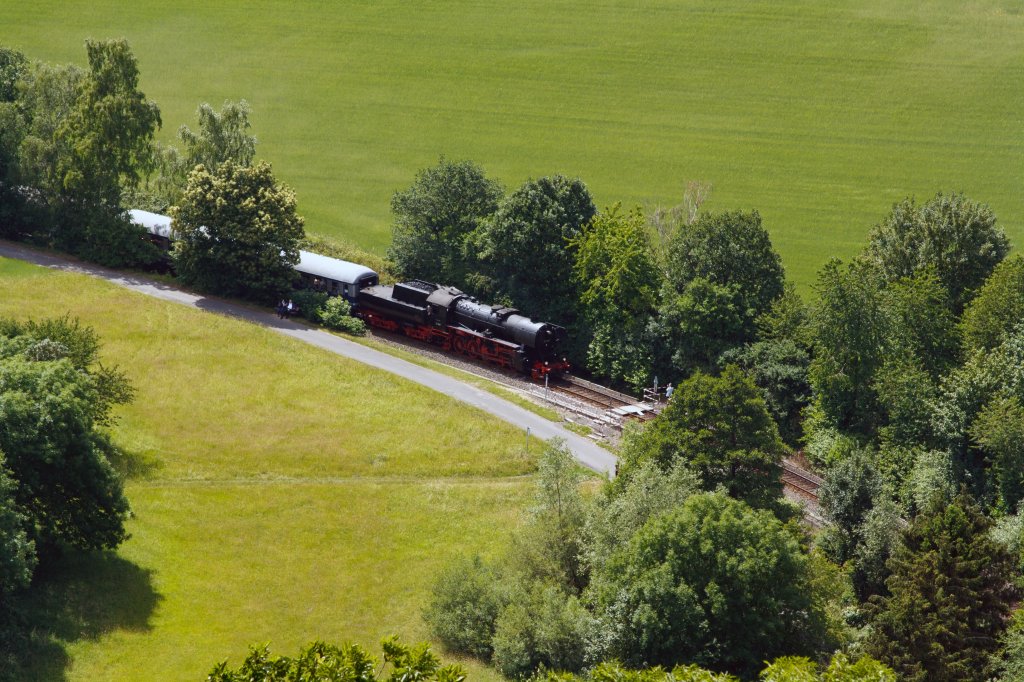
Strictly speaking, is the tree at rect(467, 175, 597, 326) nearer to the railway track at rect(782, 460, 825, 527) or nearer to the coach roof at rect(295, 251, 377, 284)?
the coach roof at rect(295, 251, 377, 284)

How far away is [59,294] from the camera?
87625 mm

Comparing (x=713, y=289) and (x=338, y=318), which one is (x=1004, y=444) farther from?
(x=338, y=318)

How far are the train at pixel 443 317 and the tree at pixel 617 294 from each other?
9.92 ft

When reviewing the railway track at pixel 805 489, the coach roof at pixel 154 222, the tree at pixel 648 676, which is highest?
the coach roof at pixel 154 222

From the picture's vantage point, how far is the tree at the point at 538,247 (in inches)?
3445

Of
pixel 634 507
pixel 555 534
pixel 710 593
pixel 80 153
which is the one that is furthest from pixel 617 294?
pixel 80 153

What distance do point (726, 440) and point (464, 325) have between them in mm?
29451

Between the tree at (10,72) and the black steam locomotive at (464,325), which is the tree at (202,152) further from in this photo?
the black steam locomotive at (464,325)

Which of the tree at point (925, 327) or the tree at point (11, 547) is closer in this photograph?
the tree at point (11, 547)

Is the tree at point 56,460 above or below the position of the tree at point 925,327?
below

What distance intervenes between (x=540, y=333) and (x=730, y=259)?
14017mm

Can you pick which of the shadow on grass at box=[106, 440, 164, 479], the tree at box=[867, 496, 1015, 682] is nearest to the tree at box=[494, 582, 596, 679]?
the tree at box=[867, 496, 1015, 682]

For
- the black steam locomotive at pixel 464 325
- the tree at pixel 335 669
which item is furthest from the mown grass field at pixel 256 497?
the tree at pixel 335 669

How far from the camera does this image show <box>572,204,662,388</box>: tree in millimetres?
82312
